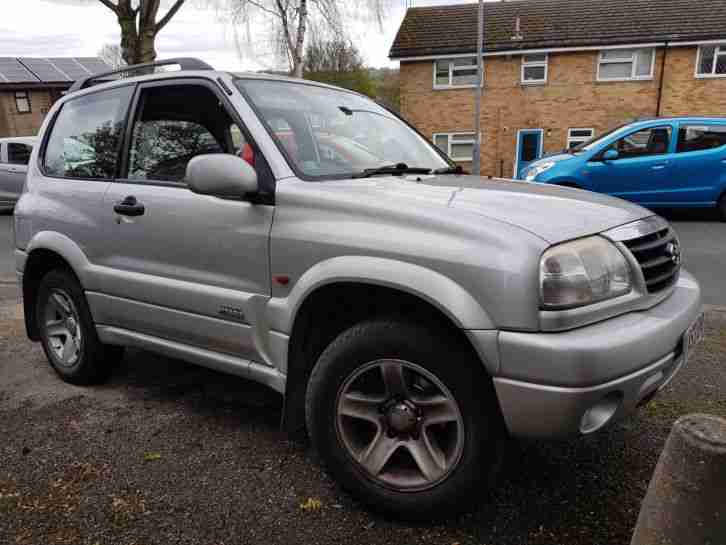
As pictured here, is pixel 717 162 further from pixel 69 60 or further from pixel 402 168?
pixel 69 60

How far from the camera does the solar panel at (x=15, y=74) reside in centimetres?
3425

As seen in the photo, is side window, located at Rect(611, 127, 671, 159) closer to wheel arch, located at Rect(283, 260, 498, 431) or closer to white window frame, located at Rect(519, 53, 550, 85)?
wheel arch, located at Rect(283, 260, 498, 431)

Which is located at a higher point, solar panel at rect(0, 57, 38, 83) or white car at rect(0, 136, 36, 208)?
solar panel at rect(0, 57, 38, 83)

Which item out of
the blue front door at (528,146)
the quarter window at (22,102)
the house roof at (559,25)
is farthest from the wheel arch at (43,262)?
the quarter window at (22,102)

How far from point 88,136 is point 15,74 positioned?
124 ft

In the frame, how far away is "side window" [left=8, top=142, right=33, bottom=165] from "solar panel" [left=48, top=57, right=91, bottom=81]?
23.7 meters

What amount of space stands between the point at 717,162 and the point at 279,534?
1043 centimetres

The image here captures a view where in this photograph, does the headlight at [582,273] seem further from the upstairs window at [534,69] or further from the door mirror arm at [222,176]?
the upstairs window at [534,69]

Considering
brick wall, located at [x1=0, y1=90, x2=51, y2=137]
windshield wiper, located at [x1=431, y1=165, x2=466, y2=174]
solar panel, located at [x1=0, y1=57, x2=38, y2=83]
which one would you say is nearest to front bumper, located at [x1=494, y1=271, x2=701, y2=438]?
windshield wiper, located at [x1=431, y1=165, x2=466, y2=174]

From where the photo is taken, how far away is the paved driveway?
20.3 feet

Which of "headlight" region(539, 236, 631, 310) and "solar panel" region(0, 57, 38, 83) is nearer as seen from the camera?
"headlight" region(539, 236, 631, 310)

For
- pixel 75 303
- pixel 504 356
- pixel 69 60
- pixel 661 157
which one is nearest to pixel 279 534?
pixel 504 356

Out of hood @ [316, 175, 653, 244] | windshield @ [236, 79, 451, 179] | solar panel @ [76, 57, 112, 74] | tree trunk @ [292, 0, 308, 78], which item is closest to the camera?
hood @ [316, 175, 653, 244]

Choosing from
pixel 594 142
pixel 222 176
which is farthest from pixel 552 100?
pixel 222 176
